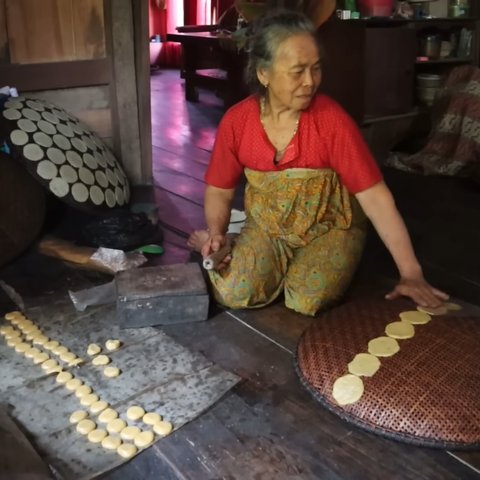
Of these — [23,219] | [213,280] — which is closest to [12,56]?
[23,219]

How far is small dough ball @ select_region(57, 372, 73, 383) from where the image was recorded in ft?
4.67

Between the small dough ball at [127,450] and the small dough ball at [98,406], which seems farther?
the small dough ball at [98,406]

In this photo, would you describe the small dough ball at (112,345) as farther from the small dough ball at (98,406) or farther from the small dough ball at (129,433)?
the small dough ball at (129,433)

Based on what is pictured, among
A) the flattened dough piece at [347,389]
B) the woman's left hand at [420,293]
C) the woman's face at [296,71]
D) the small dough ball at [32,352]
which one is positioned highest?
the woman's face at [296,71]

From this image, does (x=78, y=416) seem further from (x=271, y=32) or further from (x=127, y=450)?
(x=271, y=32)

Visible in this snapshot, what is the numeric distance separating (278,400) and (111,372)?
1.26 ft

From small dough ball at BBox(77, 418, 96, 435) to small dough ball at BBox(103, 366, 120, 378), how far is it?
173 mm

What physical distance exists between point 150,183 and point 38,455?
6.02 feet

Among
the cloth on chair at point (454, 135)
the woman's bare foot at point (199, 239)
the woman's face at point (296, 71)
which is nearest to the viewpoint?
the woman's face at point (296, 71)

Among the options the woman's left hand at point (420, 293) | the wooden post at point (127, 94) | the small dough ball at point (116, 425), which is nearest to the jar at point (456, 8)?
the wooden post at point (127, 94)

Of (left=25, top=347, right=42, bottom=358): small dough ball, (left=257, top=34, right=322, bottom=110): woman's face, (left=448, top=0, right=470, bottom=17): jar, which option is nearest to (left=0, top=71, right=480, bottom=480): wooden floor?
(left=25, top=347, right=42, bottom=358): small dough ball

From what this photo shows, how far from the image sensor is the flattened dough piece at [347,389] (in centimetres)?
130

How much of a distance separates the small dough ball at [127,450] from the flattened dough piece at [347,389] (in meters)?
0.41

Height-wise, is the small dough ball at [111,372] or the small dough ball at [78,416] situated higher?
the small dough ball at [111,372]
